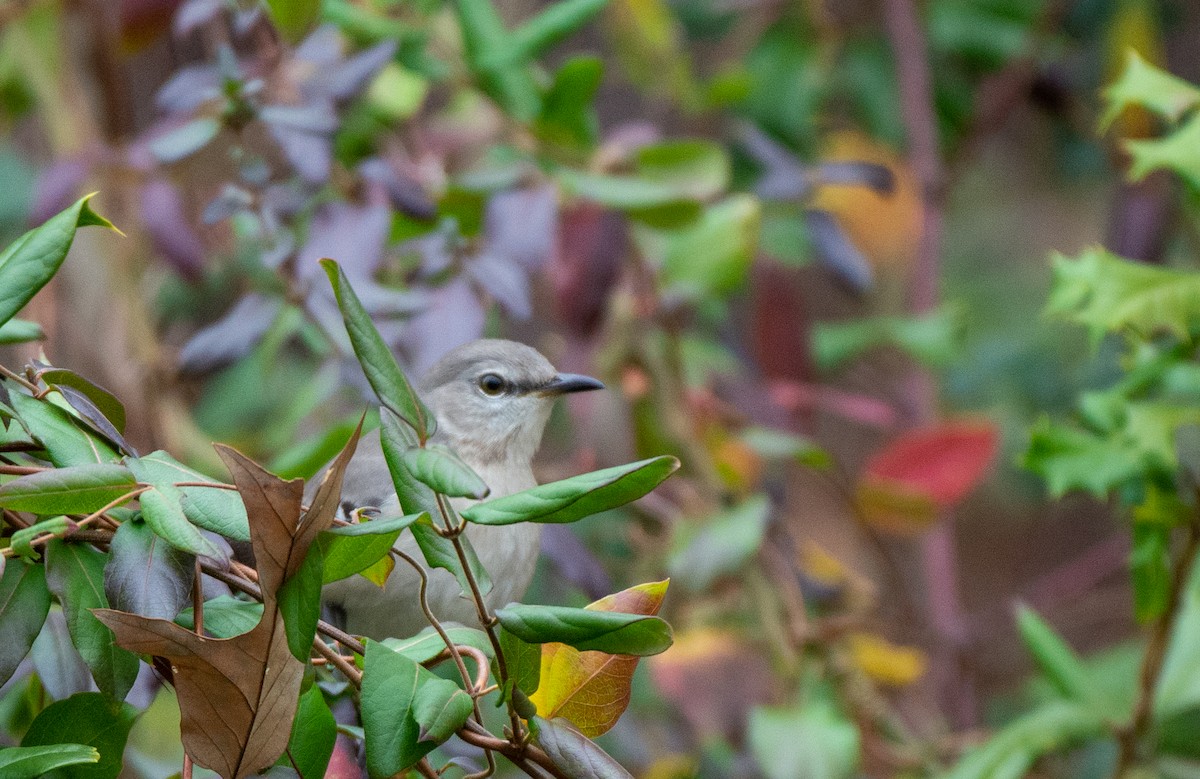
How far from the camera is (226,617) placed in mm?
1149

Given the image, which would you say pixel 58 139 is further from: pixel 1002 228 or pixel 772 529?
pixel 1002 228

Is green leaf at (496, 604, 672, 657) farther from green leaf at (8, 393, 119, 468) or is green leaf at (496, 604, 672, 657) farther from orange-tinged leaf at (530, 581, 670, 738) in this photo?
green leaf at (8, 393, 119, 468)

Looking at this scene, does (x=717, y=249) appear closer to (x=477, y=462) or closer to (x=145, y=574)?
(x=477, y=462)

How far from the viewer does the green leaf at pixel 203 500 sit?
109cm

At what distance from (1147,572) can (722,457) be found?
1.21m

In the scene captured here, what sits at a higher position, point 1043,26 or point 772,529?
point 1043,26

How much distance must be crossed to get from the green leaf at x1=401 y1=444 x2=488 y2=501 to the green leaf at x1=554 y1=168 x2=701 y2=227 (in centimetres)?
155

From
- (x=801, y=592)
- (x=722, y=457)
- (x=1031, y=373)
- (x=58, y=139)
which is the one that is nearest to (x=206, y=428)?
(x=58, y=139)

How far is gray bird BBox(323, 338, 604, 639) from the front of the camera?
2.07 m

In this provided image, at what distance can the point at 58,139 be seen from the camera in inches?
137

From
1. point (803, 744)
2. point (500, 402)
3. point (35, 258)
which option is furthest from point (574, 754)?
point (803, 744)

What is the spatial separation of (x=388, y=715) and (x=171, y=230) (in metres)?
1.94

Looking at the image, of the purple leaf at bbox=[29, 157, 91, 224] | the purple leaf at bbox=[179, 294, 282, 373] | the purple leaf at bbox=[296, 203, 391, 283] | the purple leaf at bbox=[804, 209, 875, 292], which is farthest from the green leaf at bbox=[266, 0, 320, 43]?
the purple leaf at bbox=[804, 209, 875, 292]

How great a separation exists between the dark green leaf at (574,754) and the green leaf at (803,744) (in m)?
1.54
